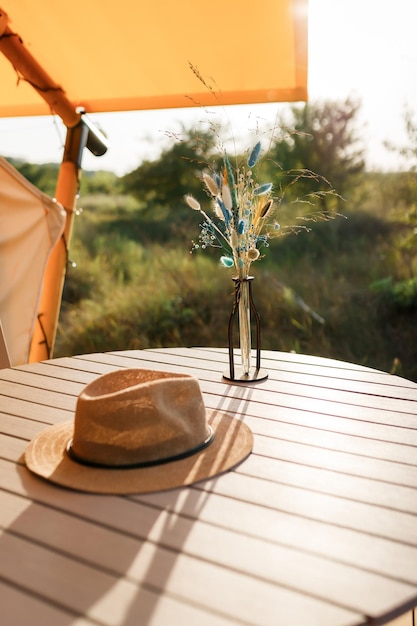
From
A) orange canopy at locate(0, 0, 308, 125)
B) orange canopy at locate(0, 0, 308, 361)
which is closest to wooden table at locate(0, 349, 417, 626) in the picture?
orange canopy at locate(0, 0, 308, 361)

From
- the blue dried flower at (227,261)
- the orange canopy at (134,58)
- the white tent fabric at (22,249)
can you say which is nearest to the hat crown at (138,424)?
the blue dried flower at (227,261)

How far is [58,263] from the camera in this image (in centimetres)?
364

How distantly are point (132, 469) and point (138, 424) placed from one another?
0.33 feet

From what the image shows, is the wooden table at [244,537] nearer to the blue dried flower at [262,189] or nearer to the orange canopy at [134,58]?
the blue dried flower at [262,189]

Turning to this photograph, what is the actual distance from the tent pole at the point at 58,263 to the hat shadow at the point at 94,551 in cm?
230

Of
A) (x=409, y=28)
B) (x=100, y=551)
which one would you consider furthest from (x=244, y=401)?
(x=409, y=28)

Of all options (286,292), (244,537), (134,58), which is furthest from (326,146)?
(244,537)

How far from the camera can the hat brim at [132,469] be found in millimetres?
1294

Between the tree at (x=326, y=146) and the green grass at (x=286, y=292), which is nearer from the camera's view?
the green grass at (x=286, y=292)

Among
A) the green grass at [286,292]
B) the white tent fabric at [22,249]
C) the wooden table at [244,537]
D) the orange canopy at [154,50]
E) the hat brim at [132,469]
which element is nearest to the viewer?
the wooden table at [244,537]

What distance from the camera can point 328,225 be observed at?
6074 millimetres

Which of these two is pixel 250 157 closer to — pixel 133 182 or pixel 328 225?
pixel 328 225

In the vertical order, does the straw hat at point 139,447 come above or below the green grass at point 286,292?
above

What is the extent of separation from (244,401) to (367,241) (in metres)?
4.33
